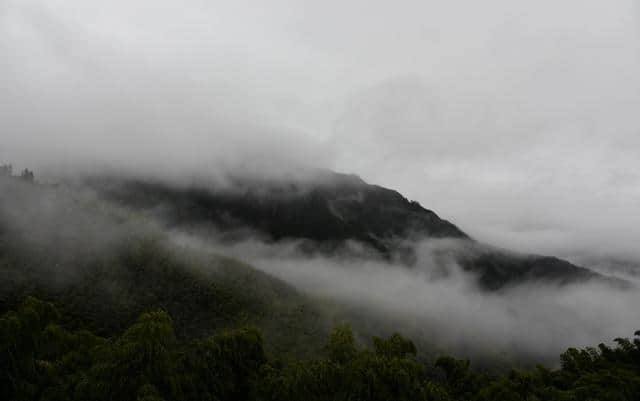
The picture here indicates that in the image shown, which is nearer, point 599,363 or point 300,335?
point 599,363

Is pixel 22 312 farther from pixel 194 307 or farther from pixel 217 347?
pixel 194 307

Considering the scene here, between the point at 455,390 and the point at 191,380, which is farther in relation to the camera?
the point at 455,390

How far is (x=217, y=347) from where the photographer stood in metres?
23.5

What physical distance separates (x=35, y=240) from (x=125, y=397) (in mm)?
209393

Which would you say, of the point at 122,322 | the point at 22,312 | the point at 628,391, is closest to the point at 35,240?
the point at 122,322

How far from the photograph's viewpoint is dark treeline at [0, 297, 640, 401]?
19016mm

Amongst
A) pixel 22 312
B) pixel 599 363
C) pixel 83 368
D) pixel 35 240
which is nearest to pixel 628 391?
pixel 599 363

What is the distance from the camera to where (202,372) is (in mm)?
21750

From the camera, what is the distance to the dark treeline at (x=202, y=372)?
19016 mm

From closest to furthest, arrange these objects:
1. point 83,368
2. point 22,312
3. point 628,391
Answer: point 83,368
point 628,391
point 22,312

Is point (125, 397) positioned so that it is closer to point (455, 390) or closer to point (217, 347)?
point (217, 347)

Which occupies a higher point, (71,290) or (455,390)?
(455,390)

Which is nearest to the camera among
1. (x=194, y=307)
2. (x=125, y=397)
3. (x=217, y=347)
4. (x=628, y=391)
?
(x=125, y=397)

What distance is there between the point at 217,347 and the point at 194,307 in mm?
168195
